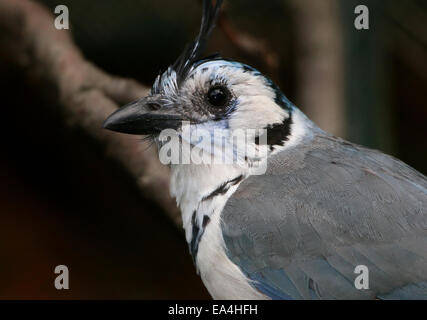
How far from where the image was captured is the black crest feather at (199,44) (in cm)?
300

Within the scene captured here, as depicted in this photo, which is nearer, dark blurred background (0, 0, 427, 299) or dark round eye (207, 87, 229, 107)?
dark round eye (207, 87, 229, 107)

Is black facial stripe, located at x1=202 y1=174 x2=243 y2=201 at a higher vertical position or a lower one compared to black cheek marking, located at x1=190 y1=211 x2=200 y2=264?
higher

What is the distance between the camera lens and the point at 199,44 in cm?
307

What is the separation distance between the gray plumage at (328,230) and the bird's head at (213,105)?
20 cm

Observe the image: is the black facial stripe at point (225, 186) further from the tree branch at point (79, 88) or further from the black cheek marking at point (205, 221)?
the tree branch at point (79, 88)

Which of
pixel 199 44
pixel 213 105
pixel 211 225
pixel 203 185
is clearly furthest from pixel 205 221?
pixel 199 44

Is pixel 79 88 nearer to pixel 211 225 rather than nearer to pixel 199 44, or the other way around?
pixel 199 44

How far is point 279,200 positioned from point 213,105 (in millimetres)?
491

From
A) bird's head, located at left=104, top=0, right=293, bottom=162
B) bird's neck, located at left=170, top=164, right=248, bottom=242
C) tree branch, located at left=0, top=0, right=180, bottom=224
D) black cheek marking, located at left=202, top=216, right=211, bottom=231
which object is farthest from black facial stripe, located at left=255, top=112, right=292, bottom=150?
tree branch, located at left=0, top=0, right=180, bottom=224

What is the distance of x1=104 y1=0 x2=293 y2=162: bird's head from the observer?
9.30ft

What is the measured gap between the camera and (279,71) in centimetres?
443

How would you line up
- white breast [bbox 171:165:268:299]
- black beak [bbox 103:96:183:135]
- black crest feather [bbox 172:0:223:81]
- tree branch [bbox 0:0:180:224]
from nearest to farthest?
white breast [bbox 171:165:268:299]
black beak [bbox 103:96:183:135]
black crest feather [bbox 172:0:223:81]
tree branch [bbox 0:0:180:224]

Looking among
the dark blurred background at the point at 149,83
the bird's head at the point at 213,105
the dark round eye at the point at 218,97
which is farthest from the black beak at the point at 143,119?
the dark blurred background at the point at 149,83

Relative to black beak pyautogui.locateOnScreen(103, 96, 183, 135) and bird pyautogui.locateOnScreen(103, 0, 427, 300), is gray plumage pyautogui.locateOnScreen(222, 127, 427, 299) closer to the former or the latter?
bird pyautogui.locateOnScreen(103, 0, 427, 300)
